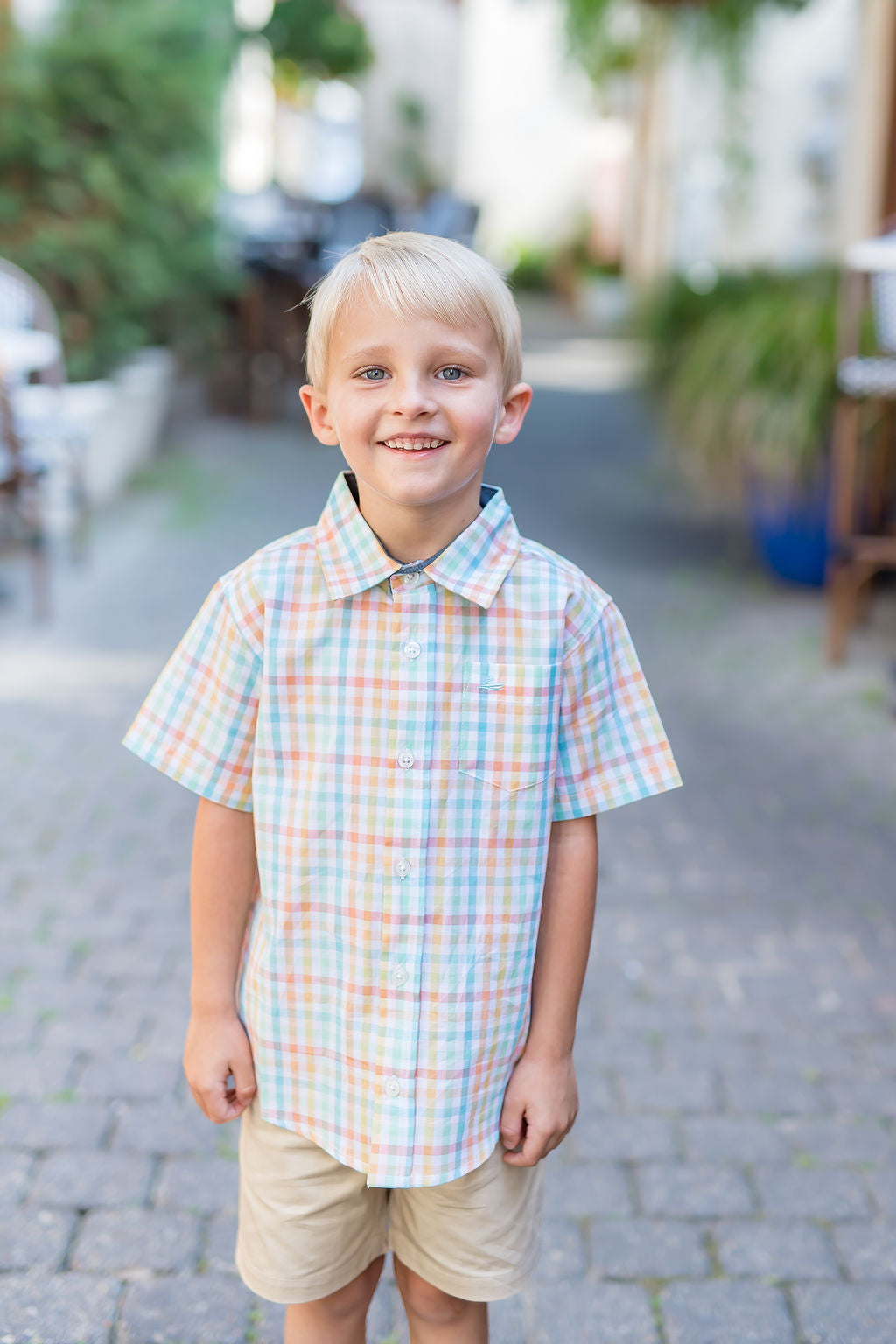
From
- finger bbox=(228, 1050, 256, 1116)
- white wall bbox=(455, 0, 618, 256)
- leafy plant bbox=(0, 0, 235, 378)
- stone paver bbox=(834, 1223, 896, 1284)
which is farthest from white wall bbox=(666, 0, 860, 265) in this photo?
white wall bbox=(455, 0, 618, 256)

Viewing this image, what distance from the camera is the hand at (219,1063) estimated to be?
1.45m

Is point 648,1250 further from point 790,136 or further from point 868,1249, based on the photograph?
point 790,136

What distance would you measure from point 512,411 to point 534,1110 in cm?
71

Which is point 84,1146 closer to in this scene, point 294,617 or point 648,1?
point 294,617

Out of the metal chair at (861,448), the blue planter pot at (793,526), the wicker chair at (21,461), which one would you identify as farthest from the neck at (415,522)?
the blue planter pot at (793,526)

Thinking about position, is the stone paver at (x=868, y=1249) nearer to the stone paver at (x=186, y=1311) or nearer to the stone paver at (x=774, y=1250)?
the stone paver at (x=774, y=1250)

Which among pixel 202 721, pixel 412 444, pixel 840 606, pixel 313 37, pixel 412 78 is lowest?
pixel 840 606

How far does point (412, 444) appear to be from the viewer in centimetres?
129

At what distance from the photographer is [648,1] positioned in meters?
7.43

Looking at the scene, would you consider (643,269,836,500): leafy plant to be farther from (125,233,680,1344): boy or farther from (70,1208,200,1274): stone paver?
(125,233,680,1344): boy

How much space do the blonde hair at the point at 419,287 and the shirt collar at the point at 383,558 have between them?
0.15m

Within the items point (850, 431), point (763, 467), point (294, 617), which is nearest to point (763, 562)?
point (763, 467)

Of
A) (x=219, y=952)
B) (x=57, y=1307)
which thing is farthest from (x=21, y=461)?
(x=219, y=952)

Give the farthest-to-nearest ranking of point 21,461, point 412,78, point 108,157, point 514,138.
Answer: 1. point 514,138
2. point 412,78
3. point 108,157
4. point 21,461
